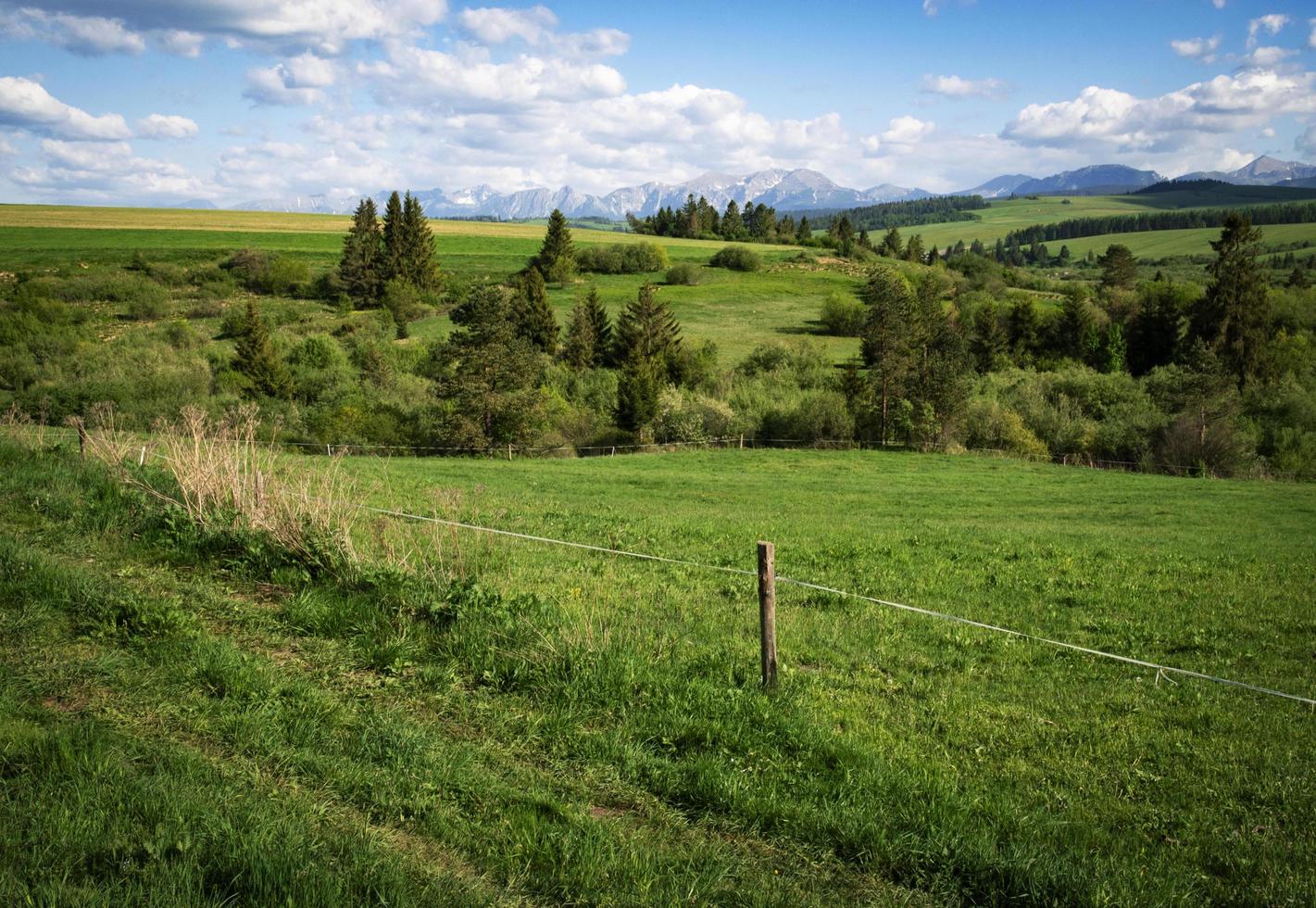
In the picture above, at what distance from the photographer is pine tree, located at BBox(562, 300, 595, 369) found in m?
73.1

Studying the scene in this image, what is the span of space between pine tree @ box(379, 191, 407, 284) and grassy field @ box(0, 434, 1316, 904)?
87764mm

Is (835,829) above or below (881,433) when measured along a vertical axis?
above

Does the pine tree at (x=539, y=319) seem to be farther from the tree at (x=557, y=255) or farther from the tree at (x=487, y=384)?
the tree at (x=557, y=255)

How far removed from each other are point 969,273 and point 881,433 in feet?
266

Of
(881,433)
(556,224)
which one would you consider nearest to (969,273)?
(556,224)

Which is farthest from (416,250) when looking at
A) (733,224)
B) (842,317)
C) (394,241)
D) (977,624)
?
(977,624)

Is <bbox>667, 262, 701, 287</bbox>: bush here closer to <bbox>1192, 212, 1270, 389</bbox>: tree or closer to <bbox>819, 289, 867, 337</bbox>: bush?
<bbox>819, 289, 867, 337</bbox>: bush

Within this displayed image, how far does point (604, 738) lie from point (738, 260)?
12011cm

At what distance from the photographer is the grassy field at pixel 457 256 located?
8712 cm

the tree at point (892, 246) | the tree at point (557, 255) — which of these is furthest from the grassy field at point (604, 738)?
the tree at point (892, 246)

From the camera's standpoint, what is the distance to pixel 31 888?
3551mm

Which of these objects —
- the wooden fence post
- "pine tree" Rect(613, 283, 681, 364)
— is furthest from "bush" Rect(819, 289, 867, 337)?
the wooden fence post

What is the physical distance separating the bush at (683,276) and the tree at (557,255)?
14082mm

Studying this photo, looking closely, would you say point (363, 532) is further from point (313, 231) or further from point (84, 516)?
point (313, 231)
